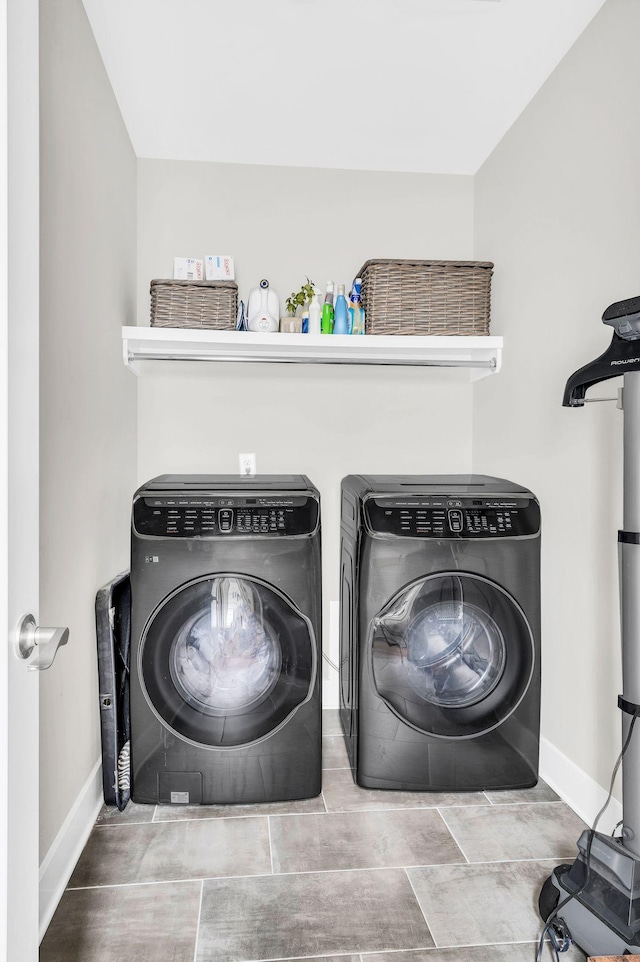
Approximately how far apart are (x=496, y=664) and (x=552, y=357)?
1057 millimetres

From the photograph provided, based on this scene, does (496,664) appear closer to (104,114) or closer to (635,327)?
(635,327)

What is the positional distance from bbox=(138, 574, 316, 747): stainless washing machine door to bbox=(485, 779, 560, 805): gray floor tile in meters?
0.72

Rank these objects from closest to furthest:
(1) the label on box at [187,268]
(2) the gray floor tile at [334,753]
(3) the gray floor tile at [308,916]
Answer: (3) the gray floor tile at [308,916] < (2) the gray floor tile at [334,753] < (1) the label on box at [187,268]

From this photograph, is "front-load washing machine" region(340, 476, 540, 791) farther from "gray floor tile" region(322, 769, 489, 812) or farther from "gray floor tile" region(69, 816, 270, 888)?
"gray floor tile" region(69, 816, 270, 888)

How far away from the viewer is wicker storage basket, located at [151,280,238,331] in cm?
235

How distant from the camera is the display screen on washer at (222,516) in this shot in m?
2.00

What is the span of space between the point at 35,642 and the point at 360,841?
1438 mm

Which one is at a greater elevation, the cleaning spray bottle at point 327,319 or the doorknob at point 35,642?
the cleaning spray bottle at point 327,319

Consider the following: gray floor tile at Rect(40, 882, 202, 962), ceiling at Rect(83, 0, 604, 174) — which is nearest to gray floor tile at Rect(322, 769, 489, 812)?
gray floor tile at Rect(40, 882, 202, 962)

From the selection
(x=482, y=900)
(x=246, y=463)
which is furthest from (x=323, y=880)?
(x=246, y=463)

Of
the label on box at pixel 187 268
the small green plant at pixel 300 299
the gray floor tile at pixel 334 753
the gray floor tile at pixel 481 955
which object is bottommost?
the gray floor tile at pixel 481 955

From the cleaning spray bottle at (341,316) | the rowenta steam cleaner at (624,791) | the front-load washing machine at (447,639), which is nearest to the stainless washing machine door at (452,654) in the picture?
the front-load washing machine at (447,639)

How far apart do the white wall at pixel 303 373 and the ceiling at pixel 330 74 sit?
0.41 feet

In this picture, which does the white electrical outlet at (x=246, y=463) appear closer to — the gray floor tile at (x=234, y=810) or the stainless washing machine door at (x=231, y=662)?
the stainless washing machine door at (x=231, y=662)
